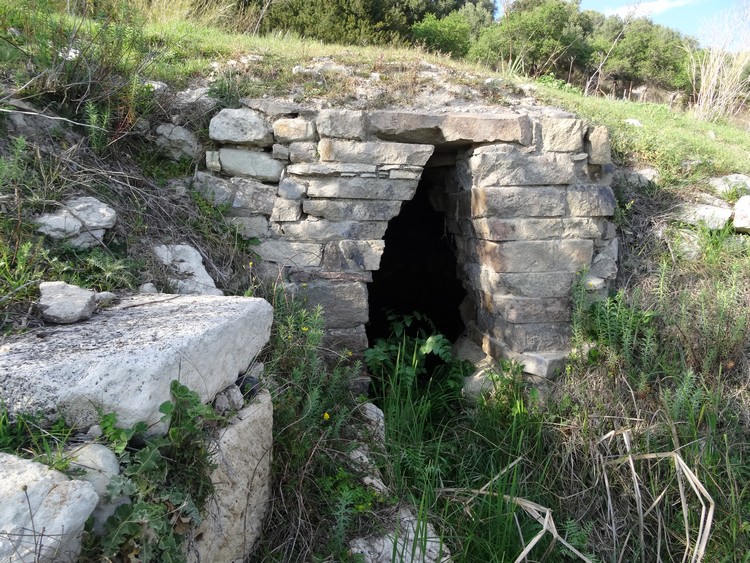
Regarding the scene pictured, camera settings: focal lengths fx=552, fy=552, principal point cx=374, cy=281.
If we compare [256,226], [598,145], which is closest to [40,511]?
[256,226]

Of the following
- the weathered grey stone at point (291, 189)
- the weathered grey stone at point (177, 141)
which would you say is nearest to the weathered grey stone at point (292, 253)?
the weathered grey stone at point (291, 189)

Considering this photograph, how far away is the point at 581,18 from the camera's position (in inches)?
463

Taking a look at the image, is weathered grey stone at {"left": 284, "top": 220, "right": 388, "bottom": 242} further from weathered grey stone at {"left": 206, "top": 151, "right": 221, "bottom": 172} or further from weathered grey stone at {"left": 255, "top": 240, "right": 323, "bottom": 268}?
weathered grey stone at {"left": 206, "top": 151, "right": 221, "bottom": 172}

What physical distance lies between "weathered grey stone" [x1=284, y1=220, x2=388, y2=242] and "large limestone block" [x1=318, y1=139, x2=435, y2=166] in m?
0.38

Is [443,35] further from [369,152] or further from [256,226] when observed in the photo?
[256,226]

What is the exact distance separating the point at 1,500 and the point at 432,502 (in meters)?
1.90

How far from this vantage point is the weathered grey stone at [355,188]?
3318mm

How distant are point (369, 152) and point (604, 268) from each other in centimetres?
165

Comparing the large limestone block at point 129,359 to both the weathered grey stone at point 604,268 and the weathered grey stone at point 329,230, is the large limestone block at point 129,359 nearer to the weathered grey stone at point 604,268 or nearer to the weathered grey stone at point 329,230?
the weathered grey stone at point 329,230

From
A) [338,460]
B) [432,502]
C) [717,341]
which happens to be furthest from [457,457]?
[717,341]

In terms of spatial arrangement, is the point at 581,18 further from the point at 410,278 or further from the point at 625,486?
the point at 625,486

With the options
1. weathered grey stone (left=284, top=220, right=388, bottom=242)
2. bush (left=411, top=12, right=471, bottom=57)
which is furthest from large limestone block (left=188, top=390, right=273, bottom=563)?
bush (left=411, top=12, right=471, bottom=57)

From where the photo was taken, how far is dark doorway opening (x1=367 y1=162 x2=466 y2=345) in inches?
187

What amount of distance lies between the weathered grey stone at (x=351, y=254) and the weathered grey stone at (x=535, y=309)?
87 cm
